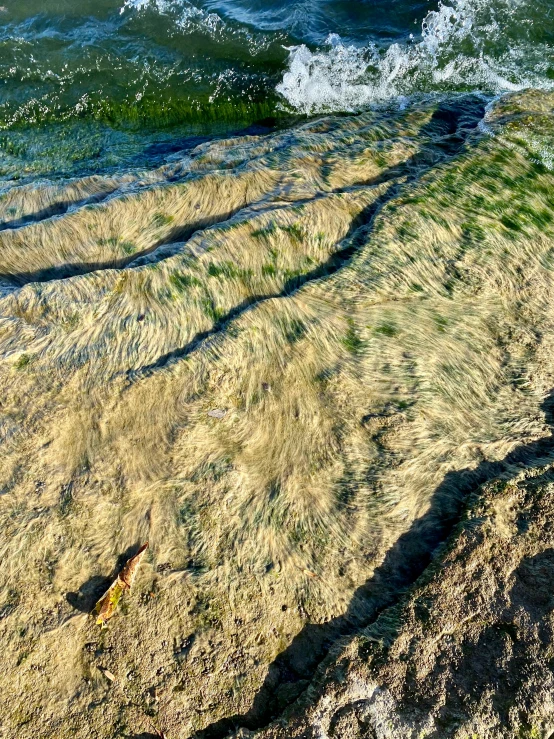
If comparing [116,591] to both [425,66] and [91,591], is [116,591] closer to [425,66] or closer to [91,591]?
[91,591]

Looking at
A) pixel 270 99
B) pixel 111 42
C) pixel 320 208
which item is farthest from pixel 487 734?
pixel 111 42

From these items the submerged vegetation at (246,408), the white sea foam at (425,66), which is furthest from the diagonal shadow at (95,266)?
the white sea foam at (425,66)

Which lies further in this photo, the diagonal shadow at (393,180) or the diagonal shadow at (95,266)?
the diagonal shadow at (95,266)

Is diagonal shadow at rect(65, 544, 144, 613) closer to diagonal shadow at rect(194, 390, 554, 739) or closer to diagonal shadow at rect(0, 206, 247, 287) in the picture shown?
diagonal shadow at rect(194, 390, 554, 739)

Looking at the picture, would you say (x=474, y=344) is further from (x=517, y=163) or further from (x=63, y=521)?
(x=63, y=521)

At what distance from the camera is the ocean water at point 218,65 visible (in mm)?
10195

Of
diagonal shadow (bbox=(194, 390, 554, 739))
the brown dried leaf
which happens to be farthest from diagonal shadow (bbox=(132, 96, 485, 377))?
diagonal shadow (bbox=(194, 390, 554, 739))

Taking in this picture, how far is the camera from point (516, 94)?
8102 millimetres

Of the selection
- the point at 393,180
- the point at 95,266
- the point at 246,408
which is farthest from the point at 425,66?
the point at 246,408

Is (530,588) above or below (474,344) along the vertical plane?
below

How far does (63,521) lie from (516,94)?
8208 millimetres

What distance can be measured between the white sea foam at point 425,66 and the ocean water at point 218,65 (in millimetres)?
30

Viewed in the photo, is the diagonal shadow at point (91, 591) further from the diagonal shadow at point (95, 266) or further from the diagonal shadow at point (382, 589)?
the diagonal shadow at point (95, 266)

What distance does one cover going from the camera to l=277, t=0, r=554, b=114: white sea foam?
10422mm
